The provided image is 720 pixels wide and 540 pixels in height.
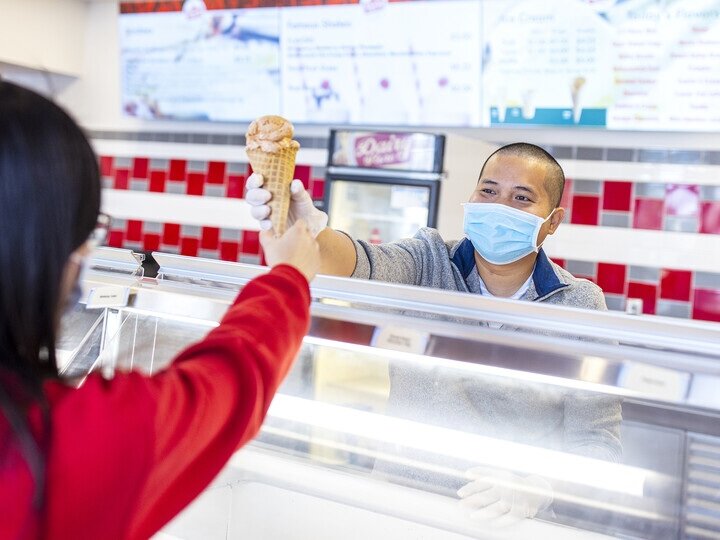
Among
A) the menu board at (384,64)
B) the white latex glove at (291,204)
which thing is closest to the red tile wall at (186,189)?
the menu board at (384,64)

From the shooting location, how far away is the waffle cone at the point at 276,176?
1.23m

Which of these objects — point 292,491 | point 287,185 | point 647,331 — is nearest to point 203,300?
point 287,185

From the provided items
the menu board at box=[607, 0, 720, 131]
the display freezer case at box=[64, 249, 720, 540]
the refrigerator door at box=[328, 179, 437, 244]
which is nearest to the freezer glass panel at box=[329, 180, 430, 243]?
the refrigerator door at box=[328, 179, 437, 244]

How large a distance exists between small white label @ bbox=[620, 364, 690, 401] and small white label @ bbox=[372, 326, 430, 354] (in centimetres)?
29

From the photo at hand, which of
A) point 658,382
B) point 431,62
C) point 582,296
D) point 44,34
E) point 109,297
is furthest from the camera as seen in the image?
point 44,34

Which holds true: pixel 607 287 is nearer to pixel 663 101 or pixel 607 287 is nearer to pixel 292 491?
pixel 663 101

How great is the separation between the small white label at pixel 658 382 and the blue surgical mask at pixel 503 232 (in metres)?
0.84

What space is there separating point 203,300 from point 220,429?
1.86ft

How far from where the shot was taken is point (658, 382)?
1065 mm

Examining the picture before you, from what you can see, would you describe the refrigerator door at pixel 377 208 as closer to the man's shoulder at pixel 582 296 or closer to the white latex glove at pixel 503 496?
the man's shoulder at pixel 582 296

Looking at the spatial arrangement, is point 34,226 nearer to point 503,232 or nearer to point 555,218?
point 503,232

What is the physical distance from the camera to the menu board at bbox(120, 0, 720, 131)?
Answer: 142 inches

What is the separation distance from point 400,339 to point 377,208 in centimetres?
298

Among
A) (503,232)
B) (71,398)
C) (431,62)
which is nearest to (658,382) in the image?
(71,398)
